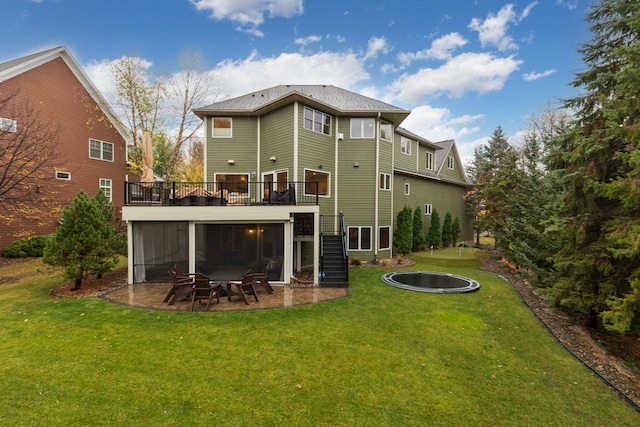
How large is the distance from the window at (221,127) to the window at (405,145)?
10673 mm

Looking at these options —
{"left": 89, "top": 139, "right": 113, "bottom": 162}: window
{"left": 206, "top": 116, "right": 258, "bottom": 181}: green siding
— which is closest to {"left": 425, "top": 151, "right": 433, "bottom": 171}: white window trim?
{"left": 206, "top": 116, "right": 258, "bottom": 181}: green siding

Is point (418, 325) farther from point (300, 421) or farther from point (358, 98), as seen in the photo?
point (358, 98)

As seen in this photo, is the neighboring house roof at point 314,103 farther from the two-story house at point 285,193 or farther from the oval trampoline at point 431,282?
the oval trampoline at point 431,282

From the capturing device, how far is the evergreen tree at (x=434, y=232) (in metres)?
19.0

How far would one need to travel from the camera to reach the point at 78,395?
156 inches

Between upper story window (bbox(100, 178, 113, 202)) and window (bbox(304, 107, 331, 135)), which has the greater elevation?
window (bbox(304, 107, 331, 135))

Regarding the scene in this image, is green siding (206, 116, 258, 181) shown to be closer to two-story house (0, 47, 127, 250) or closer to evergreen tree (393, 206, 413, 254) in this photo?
two-story house (0, 47, 127, 250)

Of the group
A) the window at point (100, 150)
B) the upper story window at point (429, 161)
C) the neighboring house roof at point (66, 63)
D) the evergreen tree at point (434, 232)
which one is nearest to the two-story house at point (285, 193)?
the evergreen tree at point (434, 232)

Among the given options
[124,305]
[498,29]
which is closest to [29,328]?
[124,305]

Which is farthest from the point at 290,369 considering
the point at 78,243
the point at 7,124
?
the point at 7,124

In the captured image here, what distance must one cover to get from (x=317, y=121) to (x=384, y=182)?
503 centimetres

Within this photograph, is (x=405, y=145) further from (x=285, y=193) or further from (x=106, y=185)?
(x=106, y=185)

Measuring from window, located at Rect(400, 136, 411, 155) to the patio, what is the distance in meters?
11.6

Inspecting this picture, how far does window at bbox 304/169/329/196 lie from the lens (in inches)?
530
